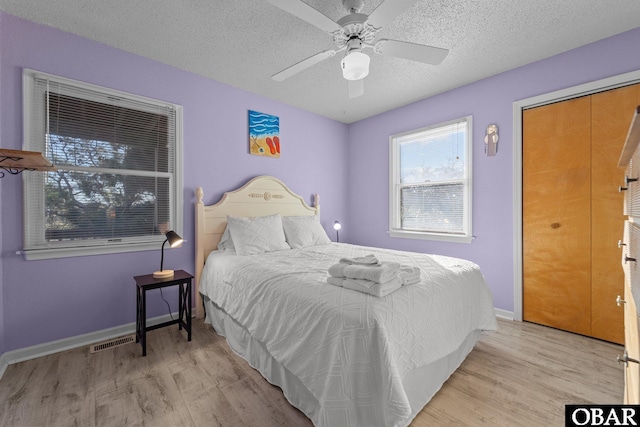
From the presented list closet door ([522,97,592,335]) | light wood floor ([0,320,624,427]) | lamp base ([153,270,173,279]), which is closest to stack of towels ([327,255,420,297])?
light wood floor ([0,320,624,427])

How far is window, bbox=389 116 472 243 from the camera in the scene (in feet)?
10.2

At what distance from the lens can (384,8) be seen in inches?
58.1

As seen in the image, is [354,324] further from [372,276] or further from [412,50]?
[412,50]

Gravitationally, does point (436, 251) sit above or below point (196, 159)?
below

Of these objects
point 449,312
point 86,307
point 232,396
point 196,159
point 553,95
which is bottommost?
point 232,396

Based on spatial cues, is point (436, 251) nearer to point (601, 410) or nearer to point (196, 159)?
point (601, 410)

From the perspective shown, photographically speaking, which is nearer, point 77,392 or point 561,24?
point 77,392

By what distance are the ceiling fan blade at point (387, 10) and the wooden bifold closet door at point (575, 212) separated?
78.5 inches

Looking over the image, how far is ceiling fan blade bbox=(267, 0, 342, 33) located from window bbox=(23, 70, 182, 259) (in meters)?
1.75

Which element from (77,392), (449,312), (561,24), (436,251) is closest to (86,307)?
(77,392)

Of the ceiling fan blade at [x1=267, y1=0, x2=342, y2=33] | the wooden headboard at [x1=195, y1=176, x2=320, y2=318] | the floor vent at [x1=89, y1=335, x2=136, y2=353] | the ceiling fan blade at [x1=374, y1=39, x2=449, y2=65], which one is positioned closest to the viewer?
the ceiling fan blade at [x1=267, y1=0, x2=342, y2=33]

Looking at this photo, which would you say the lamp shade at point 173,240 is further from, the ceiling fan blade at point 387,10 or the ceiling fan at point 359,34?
the ceiling fan blade at point 387,10

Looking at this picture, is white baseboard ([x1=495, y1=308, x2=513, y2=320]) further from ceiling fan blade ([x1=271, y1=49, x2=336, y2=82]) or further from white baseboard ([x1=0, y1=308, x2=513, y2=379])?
white baseboard ([x1=0, y1=308, x2=513, y2=379])

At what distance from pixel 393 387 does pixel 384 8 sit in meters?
1.89
